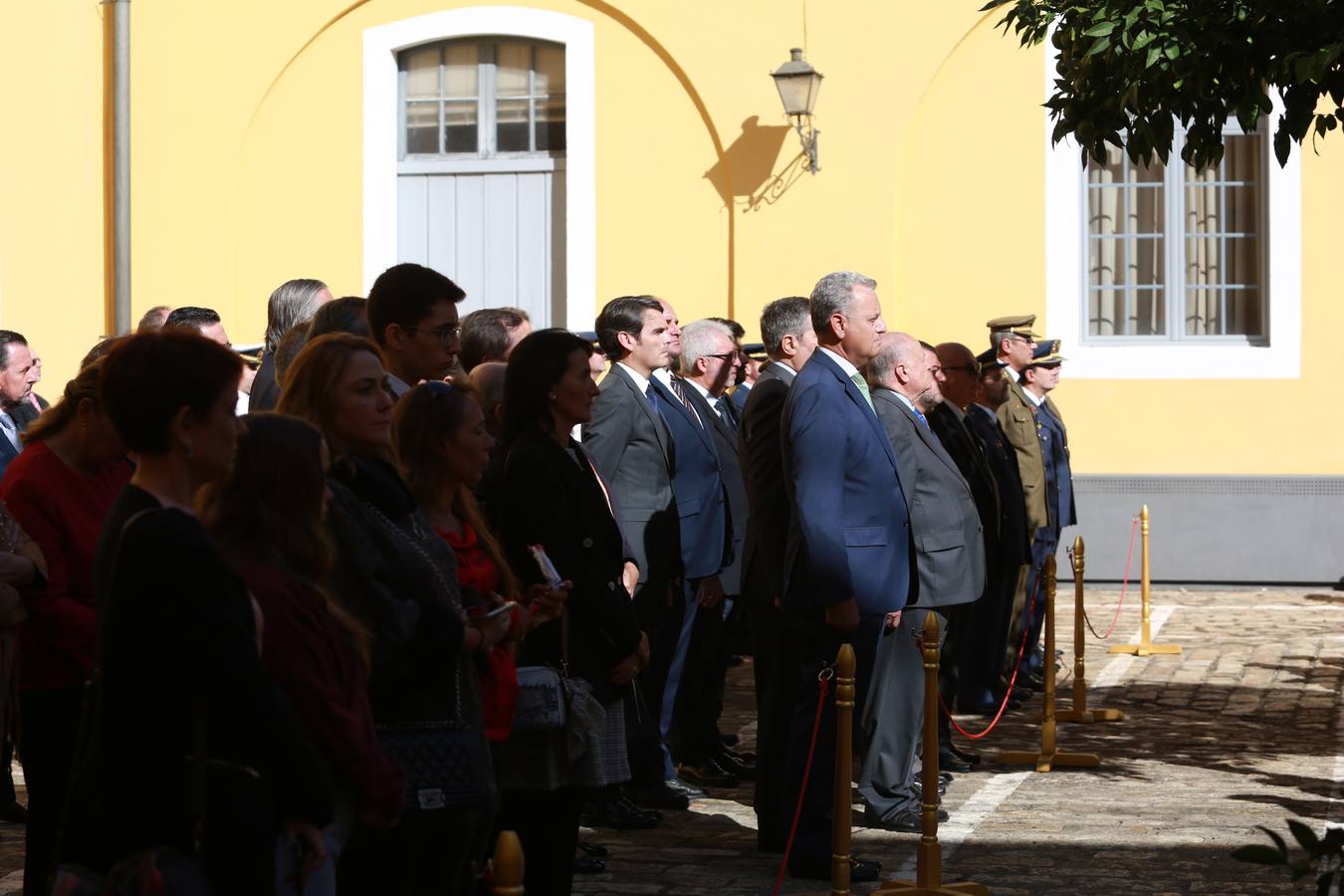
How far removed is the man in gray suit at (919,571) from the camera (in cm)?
800

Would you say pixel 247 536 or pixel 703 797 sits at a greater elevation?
pixel 247 536

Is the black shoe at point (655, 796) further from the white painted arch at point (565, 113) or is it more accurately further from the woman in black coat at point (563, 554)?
the white painted arch at point (565, 113)

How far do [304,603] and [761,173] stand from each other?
542 inches

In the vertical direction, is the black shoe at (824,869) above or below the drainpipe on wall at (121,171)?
below

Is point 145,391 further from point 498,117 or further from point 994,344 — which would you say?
point 498,117

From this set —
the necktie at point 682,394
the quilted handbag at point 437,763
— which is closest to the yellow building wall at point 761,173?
the necktie at point 682,394

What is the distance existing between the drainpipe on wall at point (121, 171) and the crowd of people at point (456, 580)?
7801 millimetres

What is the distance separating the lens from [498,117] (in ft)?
60.7

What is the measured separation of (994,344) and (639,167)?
5.00m

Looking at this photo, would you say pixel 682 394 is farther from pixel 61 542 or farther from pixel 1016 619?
pixel 61 542

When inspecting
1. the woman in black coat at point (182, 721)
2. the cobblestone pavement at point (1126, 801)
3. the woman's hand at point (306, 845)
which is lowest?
the cobblestone pavement at point (1126, 801)

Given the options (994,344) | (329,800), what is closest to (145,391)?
(329,800)

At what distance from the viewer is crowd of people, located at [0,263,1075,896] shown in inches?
144

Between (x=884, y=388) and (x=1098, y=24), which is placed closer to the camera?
(x=1098, y=24)
